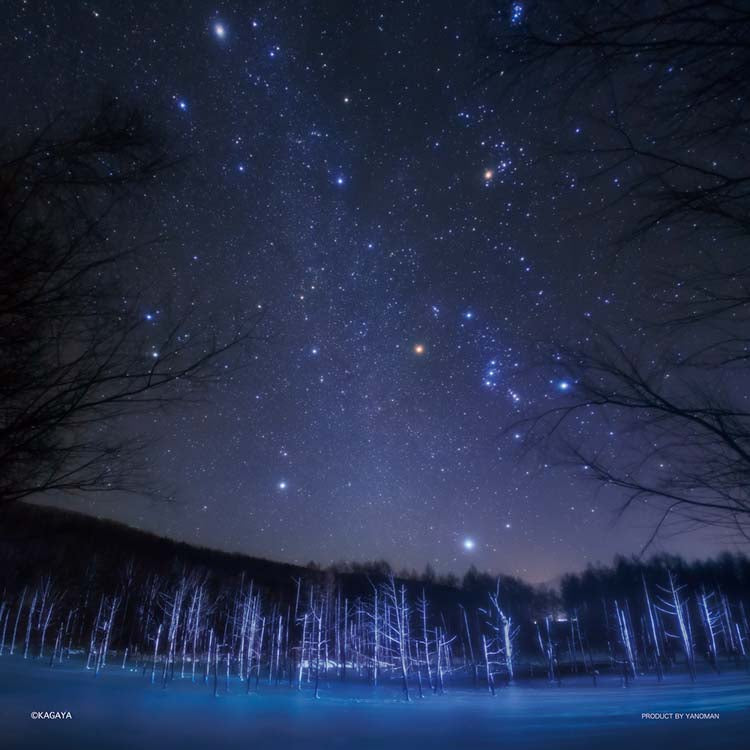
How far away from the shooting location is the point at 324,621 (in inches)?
1852

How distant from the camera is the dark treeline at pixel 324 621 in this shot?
1371 inches

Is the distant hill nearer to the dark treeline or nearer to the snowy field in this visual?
the dark treeline

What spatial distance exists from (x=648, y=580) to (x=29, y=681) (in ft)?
197

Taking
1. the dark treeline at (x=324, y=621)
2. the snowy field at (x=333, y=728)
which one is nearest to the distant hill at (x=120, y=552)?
the dark treeline at (x=324, y=621)

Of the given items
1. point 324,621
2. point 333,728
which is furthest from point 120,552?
point 333,728

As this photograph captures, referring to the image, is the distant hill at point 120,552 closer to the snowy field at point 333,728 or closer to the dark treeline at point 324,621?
the dark treeline at point 324,621

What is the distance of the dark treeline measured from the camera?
34.8 metres

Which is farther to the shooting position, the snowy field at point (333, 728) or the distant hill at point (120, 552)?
the distant hill at point (120, 552)

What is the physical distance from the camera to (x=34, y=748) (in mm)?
6551

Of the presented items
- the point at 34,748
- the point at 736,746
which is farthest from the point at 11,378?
the point at 736,746

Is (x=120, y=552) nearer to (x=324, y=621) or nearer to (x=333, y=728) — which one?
(x=324, y=621)

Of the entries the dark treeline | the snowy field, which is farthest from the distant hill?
the snowy field

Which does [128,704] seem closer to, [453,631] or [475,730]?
[475,730]

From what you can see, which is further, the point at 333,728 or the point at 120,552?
Result: the point at 120,552
